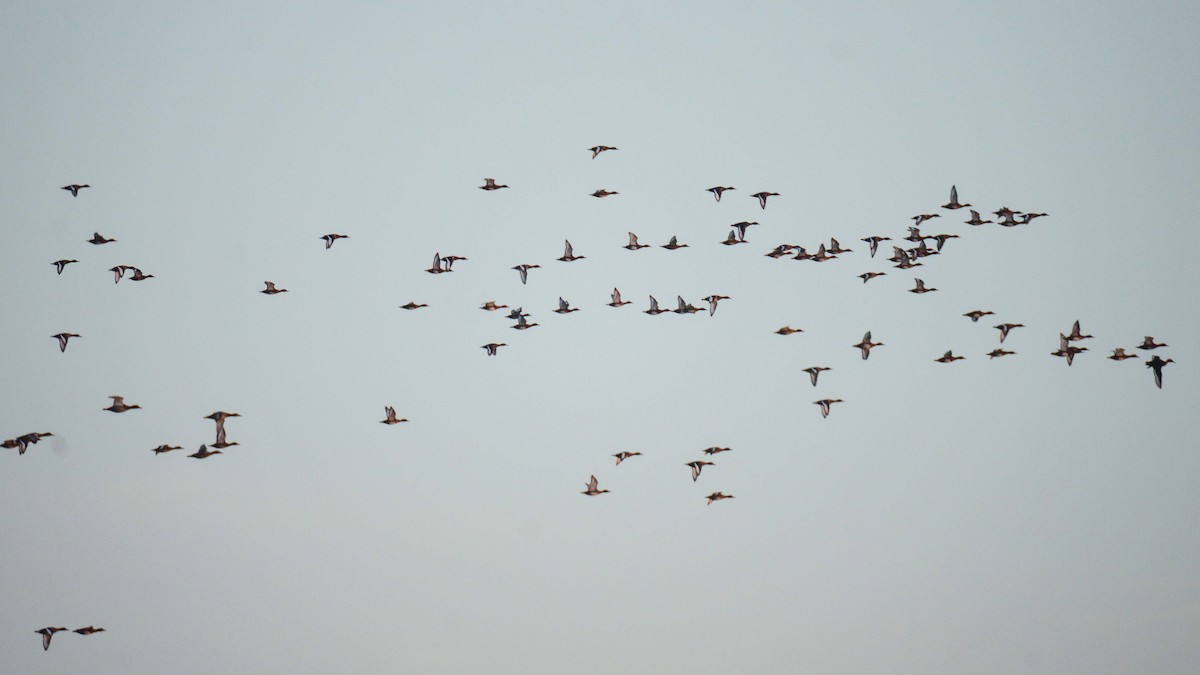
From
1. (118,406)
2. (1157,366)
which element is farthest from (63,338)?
(1157,366)

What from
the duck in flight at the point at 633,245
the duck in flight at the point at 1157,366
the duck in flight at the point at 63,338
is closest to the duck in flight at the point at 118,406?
the duck in flight at the point at 63,338

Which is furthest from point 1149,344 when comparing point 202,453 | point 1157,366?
point 202,453

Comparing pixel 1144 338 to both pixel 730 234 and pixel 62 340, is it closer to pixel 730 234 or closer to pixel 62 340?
pixel 730 234

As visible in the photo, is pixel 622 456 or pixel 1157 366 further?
pixel 622 456

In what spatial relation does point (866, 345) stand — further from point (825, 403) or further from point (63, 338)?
point (63, 338)

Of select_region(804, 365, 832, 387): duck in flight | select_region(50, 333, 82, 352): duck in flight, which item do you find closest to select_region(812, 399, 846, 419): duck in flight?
select_region(804, 365, 832, 387): duck in flight

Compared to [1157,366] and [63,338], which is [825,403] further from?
[63,338]

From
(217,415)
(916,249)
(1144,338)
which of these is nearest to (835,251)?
(916,249)

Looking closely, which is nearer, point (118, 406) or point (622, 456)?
point (118, 406)

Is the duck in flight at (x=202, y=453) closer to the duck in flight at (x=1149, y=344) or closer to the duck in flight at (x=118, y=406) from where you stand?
the duck in flight at (x=118, y=406)

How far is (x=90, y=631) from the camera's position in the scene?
75688mm

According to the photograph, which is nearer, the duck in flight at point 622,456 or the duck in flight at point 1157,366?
the duck in flight at point 1157,366

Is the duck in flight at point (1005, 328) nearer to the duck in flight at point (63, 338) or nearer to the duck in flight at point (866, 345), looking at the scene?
the duck in flight at point (866, 345)

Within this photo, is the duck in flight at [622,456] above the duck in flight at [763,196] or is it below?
below
